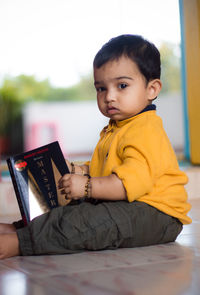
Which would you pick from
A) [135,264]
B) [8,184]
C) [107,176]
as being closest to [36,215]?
[107,176]

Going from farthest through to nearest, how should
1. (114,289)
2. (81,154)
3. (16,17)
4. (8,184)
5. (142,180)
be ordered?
(81,154), (16,17), (8,184), (142,180), (114,289)

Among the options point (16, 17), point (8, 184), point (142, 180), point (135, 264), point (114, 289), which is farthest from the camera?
point (16, 17)

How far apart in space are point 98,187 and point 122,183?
0.19ft

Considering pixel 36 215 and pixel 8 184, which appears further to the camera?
pixel 8 184

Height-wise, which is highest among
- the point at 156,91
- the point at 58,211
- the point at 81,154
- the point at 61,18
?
the point at 61,18

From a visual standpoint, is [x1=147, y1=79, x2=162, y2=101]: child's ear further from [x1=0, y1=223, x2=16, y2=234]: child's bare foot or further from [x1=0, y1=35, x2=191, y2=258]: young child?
[x1=0, y1=223, x2=16, y2=234]: child's bare foot

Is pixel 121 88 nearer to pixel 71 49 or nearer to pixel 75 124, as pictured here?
pixel 71 49

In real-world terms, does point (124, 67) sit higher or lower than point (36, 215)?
higher

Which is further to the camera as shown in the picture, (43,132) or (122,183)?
(43,132)

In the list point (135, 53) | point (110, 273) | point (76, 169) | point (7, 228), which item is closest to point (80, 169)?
point (76, 169)

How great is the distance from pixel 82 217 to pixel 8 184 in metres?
0.89

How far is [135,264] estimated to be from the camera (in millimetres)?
912

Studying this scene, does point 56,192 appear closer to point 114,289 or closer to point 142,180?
point 142,180

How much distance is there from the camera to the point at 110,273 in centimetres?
84
